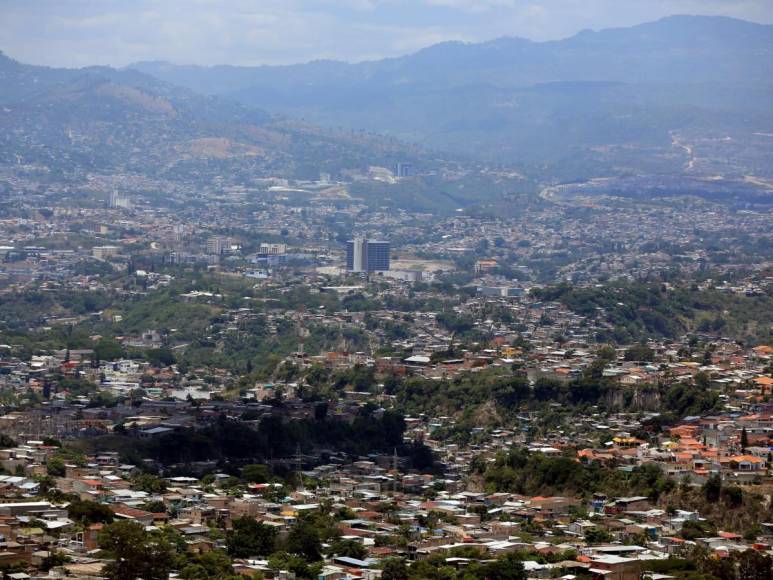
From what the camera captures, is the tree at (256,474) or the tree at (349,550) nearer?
the tree at (349,550)

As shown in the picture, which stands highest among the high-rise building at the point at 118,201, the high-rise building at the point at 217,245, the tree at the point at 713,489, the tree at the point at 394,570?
the tree at the point at 394,570

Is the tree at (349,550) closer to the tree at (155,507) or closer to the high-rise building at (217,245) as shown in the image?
the tree at (155,507)

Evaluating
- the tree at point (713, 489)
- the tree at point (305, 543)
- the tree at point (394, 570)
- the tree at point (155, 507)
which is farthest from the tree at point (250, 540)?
the tree at point (713, 489)

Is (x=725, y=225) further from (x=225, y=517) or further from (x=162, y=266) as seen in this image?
(x=225, y=517)

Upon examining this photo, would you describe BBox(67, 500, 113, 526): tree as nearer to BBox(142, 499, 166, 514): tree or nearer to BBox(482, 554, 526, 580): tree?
BBox(142, 499, 166, 514): tree

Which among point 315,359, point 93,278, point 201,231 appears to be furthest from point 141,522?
point 201,231

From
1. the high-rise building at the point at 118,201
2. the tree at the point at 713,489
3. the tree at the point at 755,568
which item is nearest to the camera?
the tree at the point at 755,568

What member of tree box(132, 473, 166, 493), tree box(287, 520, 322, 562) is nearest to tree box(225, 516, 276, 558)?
tree box(287, 520, 322, 562)
